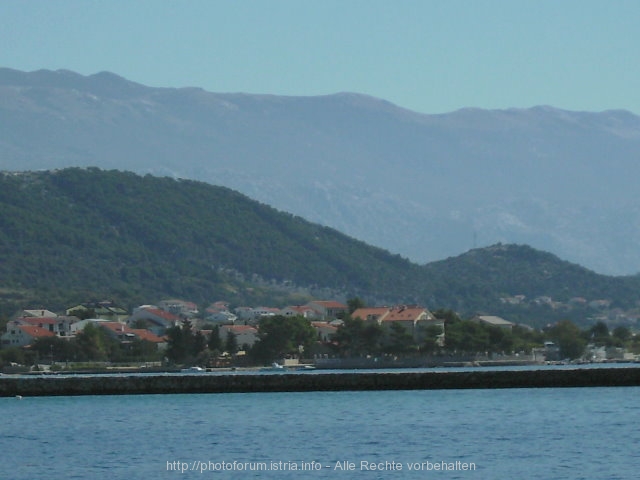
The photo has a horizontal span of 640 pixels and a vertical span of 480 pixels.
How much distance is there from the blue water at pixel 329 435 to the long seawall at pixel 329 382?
58 centimetres

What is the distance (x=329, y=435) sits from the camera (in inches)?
1762

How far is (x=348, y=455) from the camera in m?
39.4

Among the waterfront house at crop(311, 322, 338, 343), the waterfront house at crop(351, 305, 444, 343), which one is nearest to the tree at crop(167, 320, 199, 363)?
the waterfront house at crop(311, 322, 338, 343)

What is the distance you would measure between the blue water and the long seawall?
23.0 inches

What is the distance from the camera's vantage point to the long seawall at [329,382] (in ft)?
192

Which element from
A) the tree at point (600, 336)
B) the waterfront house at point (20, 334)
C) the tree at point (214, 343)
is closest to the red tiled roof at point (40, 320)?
the waterfront house at point (20, 334)

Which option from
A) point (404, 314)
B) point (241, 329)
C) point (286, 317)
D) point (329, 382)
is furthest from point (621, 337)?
point (329, 382)

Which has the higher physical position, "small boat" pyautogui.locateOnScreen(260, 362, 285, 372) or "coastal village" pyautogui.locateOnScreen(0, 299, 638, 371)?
"coastal village" pyautogui.locateOnScreen(0, 299, 638, 371)

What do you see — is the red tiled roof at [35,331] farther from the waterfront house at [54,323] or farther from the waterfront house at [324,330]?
the waterfront house at [324,330]

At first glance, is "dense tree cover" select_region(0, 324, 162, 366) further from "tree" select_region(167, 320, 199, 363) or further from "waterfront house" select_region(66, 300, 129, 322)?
"waterfront house" select_region(66, 300, 129, 322)

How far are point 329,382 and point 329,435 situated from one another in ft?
47.6

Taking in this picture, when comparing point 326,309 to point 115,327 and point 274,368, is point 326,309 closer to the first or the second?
point 115,327

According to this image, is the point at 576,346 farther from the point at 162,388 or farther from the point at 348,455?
the point at 348,455

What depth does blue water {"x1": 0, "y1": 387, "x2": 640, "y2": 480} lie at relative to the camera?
3716 cm
